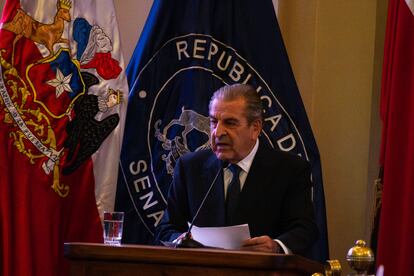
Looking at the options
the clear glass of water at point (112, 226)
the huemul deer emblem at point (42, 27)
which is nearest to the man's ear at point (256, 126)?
the clear glass of water at point (112, 226)

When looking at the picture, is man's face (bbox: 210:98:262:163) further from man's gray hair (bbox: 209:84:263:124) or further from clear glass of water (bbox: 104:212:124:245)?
clear glass of water (bbox: 104:212:124:245)

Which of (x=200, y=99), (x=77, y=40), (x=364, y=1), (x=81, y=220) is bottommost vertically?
(x=81, y=220)

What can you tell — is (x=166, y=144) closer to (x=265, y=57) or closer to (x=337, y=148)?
(x=265, y=57)

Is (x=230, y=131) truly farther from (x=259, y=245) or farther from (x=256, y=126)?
(x=259, y=245)

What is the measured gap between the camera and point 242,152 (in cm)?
373

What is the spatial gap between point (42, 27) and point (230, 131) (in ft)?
4.02

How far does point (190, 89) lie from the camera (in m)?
4.55

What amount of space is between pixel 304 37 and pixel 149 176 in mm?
1314

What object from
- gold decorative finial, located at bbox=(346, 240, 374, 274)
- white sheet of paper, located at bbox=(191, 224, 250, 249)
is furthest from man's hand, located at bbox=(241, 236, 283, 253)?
gold decorative finial, located at bbox=(346, 240, 374, 274)

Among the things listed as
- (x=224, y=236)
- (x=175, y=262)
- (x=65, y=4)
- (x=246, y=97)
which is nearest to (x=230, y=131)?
(x=246, y=97)

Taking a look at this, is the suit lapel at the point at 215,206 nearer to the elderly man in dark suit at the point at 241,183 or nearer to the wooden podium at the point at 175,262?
the elderly man in dark suit at the point at 241,183

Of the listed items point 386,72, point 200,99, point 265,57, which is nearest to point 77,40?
point 200,99

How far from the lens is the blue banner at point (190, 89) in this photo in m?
4.50

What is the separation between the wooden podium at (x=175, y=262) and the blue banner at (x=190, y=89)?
162 centimetres
